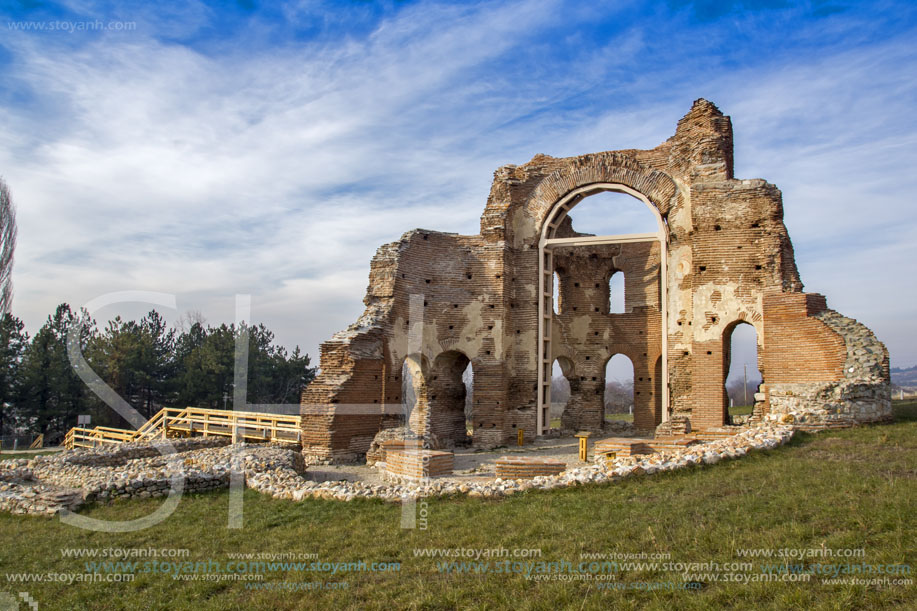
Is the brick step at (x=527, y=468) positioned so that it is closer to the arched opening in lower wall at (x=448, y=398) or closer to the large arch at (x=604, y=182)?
the arched opening in lower wall at (x=448, y=398)

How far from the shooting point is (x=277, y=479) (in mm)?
11117

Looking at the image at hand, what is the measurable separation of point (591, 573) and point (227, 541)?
15.1 feet

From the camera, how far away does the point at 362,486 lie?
1023 centimetres

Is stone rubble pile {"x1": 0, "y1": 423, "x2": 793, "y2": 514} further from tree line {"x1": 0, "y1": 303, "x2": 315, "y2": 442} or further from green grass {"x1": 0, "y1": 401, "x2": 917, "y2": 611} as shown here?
tree line {"x1": 0, "y1": 303, "x2": 315, "y2": 442}

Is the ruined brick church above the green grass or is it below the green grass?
above

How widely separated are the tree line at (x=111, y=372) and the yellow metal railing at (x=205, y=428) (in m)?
5.27

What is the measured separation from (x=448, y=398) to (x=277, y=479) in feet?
30.8

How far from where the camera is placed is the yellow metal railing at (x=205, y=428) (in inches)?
736

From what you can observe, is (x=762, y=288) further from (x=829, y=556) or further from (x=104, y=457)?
(x=104, y=457)

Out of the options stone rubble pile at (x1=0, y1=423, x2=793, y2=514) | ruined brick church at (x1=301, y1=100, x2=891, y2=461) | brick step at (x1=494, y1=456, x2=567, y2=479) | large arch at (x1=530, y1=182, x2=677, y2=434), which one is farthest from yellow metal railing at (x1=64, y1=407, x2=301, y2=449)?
brick step at (x1=494, y1=456, x2=567, y2=479)

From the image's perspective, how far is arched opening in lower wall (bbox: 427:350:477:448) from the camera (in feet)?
64.3

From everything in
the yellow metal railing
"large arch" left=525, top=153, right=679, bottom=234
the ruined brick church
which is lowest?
the yellow metal railing

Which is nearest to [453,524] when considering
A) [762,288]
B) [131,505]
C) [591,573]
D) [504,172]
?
[591,573]

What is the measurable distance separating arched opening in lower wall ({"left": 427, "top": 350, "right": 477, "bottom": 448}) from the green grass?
978 cm
